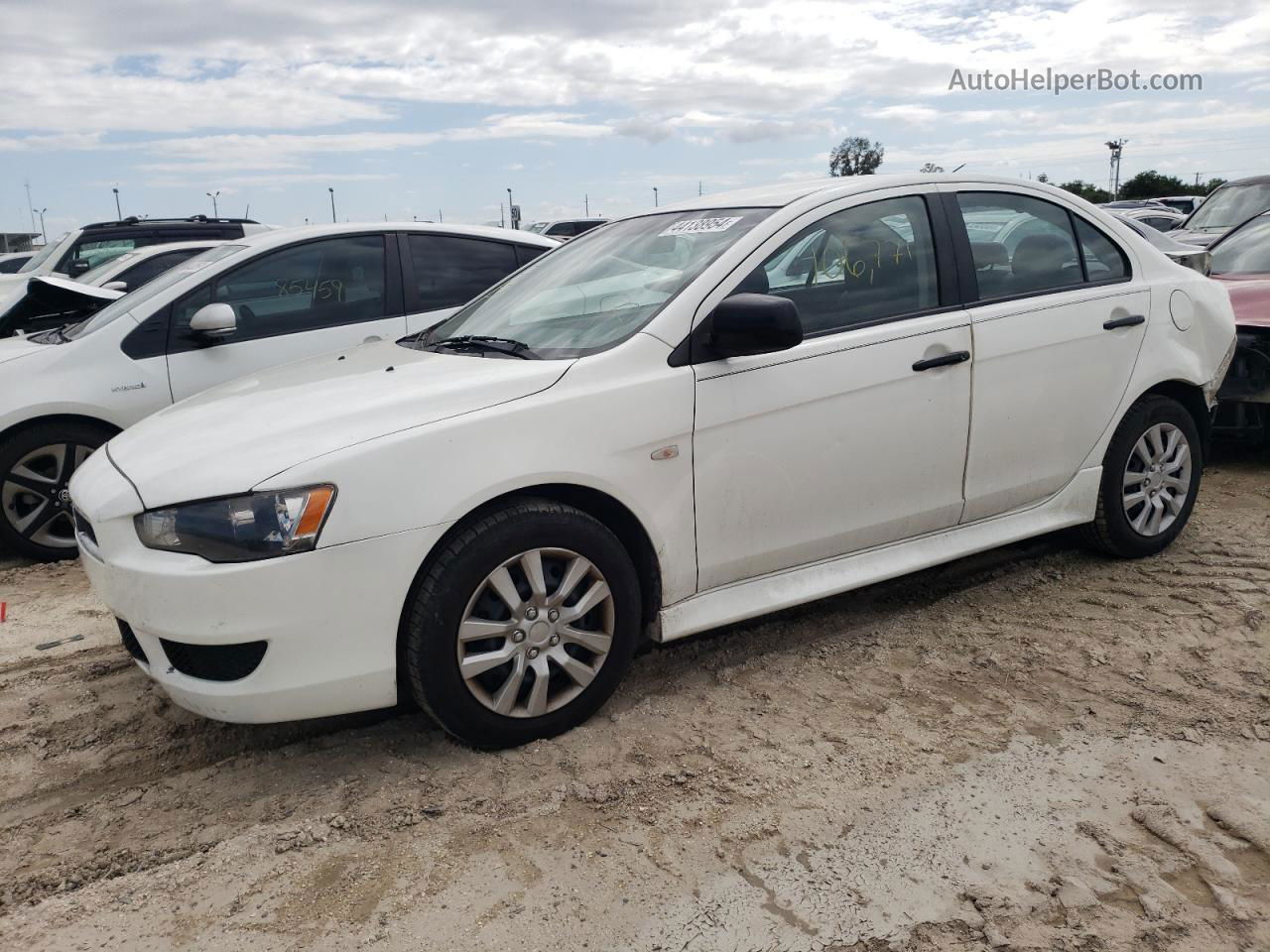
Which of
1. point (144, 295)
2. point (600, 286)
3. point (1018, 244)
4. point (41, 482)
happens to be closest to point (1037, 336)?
point (1018, 244)

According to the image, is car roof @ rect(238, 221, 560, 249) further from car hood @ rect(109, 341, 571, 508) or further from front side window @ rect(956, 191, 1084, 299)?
front side window @ rect(956, 191, 1084, 299)

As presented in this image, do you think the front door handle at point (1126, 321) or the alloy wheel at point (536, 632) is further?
the front door handle at point (1126, 321)

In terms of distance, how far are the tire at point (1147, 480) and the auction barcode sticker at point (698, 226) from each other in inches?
76.9

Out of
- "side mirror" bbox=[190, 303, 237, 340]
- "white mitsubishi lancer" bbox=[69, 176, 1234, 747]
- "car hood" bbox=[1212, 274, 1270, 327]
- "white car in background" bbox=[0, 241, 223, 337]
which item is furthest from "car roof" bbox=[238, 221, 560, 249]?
"car hood" bbox=[1212, 274, 1270, 327]

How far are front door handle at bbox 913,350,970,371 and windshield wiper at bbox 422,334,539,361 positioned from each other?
1381 mm

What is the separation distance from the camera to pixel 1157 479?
15.4ft

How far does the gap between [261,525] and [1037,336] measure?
294 centimetres

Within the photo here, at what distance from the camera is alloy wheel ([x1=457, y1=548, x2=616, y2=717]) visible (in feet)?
10.1

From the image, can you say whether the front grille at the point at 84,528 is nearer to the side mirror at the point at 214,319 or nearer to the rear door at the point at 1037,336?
the side mirror at the point at 214,319

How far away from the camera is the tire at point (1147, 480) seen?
4.53 meters

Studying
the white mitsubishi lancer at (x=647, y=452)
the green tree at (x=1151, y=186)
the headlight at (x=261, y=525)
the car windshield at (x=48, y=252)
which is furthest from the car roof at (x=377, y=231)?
the green tree at (x=1151, y=186)

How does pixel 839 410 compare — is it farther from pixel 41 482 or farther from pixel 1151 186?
pixel 1151 186

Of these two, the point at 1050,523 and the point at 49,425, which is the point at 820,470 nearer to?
the point at 1050,523

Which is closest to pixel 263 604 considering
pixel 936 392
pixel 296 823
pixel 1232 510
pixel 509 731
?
pixel 296 823
